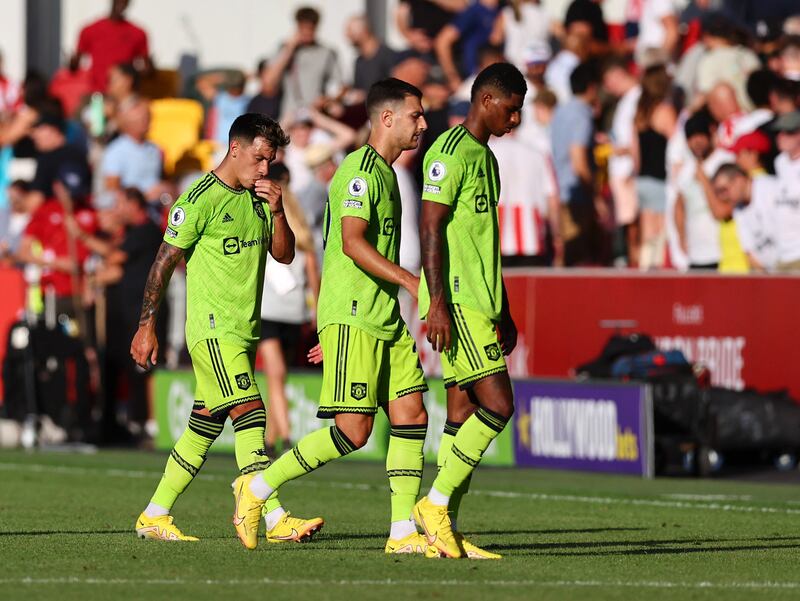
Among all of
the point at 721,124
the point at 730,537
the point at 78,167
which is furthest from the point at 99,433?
the point at 730,537

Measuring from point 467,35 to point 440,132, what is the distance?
386 cm

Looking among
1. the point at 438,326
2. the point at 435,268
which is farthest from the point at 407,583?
the point at 435,268

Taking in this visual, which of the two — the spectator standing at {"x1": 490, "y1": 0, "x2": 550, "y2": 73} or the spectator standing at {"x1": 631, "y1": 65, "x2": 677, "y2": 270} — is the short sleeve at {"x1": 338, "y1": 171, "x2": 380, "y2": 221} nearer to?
the spectator standing at {"x1": 631, "y1": 65, "x2": 677, "y2": 270}

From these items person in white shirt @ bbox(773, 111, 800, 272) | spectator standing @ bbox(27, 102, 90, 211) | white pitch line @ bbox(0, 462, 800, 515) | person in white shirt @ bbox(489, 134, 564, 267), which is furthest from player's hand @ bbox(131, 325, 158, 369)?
spectator standing @ bbox(27, 102, 90, 211)

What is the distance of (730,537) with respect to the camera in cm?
1099

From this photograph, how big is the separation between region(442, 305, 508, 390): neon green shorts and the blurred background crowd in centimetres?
575

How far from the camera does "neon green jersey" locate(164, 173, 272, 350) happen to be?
393 inches

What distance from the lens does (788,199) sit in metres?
17.3

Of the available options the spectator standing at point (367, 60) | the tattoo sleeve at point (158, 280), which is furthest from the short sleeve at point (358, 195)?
the spectator standing at point (367, 60)

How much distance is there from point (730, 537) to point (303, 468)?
2.75 m

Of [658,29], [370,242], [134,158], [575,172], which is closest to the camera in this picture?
[370,242]

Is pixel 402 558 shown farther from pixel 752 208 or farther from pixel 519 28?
pixel 519 28

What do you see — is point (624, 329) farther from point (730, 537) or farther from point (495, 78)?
point (495, 78)

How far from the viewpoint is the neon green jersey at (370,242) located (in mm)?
9461
